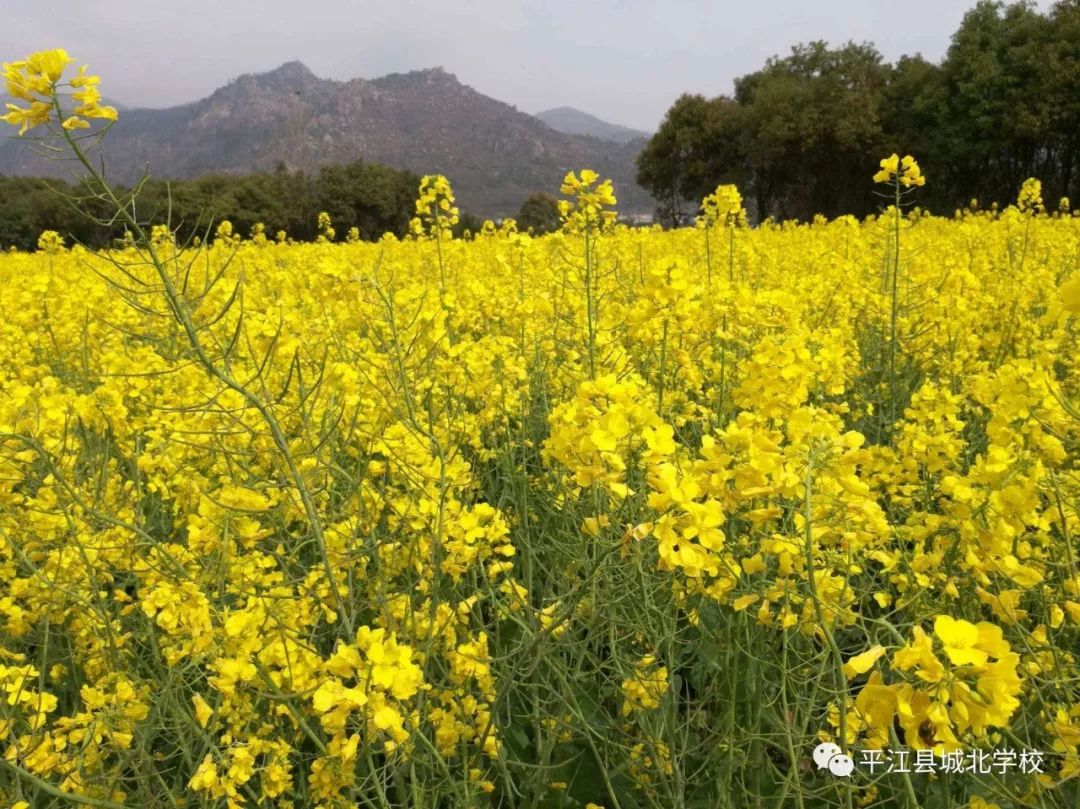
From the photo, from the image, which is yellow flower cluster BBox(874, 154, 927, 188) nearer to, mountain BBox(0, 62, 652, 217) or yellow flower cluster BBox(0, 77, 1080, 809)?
yellow flower cluster BBox(0, 77, 1080, 809)

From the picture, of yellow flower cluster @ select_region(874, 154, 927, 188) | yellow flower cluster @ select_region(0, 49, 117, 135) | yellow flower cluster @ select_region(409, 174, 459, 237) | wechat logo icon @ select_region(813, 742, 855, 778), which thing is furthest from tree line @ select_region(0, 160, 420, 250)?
wechat logo icon @ select_region(813, 742, 855, 778)

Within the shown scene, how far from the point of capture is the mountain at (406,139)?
3083 inches

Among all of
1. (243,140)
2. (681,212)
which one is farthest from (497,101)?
(681,212)

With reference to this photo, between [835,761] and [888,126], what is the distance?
3094 cm

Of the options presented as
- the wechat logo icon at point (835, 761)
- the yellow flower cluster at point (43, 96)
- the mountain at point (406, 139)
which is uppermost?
the mountain at point (406, 139)

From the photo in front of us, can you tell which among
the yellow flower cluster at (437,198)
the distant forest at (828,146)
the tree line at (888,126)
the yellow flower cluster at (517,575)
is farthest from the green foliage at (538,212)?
the yellow flower cluster at (517,575)

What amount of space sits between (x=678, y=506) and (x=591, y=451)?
233 mm

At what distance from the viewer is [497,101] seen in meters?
153

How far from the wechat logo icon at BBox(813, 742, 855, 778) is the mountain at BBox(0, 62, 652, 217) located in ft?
157

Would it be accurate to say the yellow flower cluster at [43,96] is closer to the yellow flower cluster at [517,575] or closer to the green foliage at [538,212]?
the yellow flower cluster at [517,575]

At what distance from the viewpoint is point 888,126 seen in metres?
27.4

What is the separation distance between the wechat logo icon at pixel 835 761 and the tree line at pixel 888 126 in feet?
82.3

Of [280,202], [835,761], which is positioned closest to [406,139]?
[280,202]

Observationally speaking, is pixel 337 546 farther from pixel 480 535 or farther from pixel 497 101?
pixel 497 101
